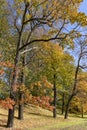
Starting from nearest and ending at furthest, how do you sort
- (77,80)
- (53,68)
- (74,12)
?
(74,12) < (53,68) < (77,80)

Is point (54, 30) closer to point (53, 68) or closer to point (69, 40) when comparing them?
point (69, 40)

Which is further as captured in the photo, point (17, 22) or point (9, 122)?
point (17, 22)

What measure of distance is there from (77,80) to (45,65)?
545 cm

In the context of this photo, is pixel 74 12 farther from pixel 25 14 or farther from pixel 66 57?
pixel 66 57

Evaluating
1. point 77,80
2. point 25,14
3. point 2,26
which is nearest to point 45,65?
point 77,80

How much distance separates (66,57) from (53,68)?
210 cm

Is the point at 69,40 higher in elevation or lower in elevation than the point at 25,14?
lower

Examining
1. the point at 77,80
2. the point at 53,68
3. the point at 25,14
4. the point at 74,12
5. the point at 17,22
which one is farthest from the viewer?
the point at 77,80

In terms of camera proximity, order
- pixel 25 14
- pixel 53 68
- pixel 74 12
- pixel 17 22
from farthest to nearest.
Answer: pixel 53 68
pixel 17 22
pixel 25 14
pixel 74 12

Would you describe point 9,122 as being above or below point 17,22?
below

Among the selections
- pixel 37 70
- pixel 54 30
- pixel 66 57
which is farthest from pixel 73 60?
pixel 54 30

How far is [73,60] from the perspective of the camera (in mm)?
41000

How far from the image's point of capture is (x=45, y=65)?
3988cm

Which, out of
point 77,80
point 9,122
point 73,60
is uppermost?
point 73,60
